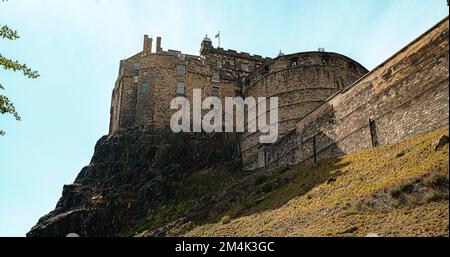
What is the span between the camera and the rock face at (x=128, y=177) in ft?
99.0

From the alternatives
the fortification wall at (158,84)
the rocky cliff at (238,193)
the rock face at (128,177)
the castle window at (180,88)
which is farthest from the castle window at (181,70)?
the rocky cliff at (238,193)

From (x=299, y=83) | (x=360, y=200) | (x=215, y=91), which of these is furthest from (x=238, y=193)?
(x=215, y=91)

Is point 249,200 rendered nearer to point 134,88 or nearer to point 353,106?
point 353,106

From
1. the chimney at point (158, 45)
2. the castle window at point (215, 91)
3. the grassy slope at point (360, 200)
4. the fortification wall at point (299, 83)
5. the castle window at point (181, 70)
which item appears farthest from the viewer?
the chimney at point (158, 45)

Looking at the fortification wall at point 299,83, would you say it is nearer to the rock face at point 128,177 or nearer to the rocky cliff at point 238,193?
the rock face at point 128,177

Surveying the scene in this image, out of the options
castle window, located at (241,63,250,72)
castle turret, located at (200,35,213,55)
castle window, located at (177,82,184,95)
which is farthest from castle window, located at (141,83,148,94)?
castle window, located at (241,63,250,72)

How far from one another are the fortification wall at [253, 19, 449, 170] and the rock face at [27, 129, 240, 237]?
7859 mm

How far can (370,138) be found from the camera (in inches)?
921

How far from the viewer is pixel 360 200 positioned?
1574cm

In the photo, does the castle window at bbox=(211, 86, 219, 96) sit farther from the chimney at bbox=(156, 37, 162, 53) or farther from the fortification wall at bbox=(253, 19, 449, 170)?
the fortification wall at bbox=(253, 19, 449, 170)

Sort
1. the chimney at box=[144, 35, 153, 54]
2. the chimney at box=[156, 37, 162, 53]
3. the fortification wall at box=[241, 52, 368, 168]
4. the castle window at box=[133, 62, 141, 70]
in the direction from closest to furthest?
the fortification wall at box=[241, 52, 368, 168], the castle window at box=[133, 62, 141, 70], the chimney at box=[144, 35, 153, 54], the chimney at box=[156, 37, 162, 53]

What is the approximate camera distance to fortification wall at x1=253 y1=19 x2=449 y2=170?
1969 cm

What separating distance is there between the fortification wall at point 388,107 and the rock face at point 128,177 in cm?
786

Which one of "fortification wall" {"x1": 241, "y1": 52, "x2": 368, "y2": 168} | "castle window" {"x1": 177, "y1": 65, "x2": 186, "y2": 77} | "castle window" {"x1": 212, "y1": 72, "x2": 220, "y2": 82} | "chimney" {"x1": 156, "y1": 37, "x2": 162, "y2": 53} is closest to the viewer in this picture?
"fortification wall" {"x1": 241, "y1": 52, "x2": 368, "y2": 168}
